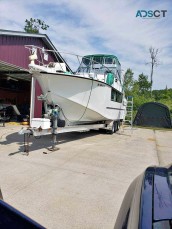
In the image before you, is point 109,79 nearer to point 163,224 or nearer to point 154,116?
point 163,224

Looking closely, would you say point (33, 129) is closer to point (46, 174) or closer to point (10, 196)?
point (46, 174)

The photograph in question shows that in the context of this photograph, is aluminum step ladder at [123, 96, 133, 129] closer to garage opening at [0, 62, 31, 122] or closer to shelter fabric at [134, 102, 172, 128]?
shelter fabric at [134, 102, 172, 128]

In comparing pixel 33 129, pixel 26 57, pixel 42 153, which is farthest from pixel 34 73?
pixel 26 57

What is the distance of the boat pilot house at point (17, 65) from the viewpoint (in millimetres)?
12430

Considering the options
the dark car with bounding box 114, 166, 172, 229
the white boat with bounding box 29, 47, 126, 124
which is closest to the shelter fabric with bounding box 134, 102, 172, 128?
the white boat with bounding box 29, 47, 126, 124

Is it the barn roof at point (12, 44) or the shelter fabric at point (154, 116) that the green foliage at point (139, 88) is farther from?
the barn roof at point (12, 44)

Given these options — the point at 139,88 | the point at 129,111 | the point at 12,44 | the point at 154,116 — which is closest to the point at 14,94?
the point at 12,44

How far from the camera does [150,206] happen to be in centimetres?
179

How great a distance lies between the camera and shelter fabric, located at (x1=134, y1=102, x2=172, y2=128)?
21016 mm

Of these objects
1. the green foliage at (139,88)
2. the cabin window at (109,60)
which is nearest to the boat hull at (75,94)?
the cabin window at (109,60)

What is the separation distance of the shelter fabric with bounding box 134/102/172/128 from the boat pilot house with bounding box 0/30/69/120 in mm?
9258

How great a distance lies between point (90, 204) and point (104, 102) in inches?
255

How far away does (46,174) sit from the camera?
17.0 ft

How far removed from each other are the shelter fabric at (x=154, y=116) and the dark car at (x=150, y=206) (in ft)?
64.1
